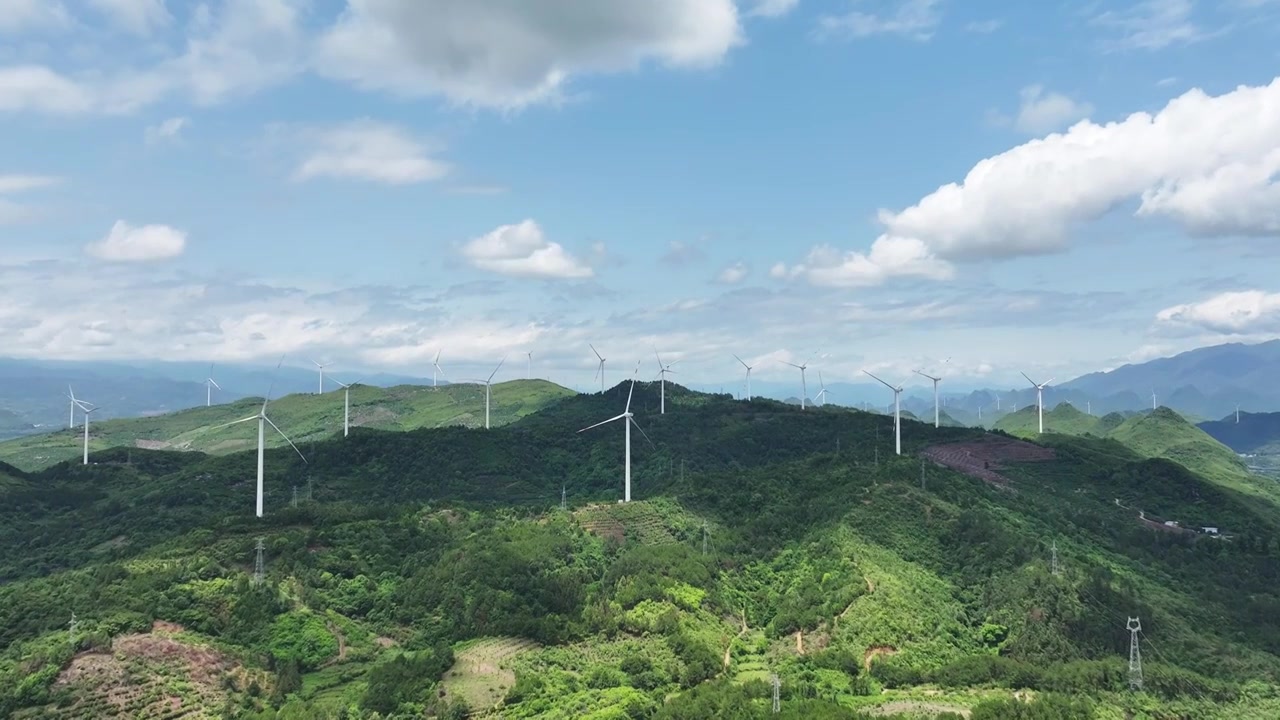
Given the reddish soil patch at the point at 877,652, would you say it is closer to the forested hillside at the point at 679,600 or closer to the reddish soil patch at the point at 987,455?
the forested hillside at the point at 679,600

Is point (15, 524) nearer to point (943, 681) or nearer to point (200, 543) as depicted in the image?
point (200, 543)

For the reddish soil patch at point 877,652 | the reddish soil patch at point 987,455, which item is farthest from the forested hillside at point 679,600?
the reddish soil patch at point 987,455

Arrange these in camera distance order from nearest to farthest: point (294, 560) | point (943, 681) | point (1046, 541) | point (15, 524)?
point (943, 681) → point (294, 560) → point (1046, 541) → point (15, 524)

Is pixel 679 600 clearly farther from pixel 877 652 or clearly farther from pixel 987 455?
pixel 987 455

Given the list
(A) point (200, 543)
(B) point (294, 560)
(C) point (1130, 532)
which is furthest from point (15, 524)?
(C) point (1130, 532)

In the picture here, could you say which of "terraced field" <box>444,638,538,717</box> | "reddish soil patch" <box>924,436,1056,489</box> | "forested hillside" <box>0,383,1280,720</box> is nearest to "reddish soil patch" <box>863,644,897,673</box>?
"forested hillside" <box>0,383,1280,720</box>

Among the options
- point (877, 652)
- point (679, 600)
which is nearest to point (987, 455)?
point (877, 652)
